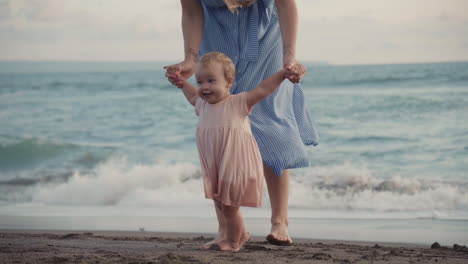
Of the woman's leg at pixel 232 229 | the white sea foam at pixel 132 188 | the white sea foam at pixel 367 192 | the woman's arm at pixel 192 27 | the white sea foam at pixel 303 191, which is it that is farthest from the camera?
the white sea foam at pixel 132 188

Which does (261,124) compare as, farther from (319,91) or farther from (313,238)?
(319,91)

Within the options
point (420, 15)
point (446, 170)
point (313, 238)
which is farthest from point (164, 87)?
point (313, 238)

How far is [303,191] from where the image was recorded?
690 cm

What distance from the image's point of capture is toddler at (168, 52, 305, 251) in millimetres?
3137

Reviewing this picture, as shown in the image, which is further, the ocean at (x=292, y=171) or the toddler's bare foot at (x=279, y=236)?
the ocean at (x=292, y=171)

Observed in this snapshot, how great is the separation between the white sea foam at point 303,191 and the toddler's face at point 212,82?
10.1ft

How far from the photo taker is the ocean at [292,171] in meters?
5.33

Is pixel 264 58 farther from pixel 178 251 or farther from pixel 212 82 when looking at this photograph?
pixel 178 251

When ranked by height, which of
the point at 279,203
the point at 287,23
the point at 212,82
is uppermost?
the point at 287,23

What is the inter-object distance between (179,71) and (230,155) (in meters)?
0.54

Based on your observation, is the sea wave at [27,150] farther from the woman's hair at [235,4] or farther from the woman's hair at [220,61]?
the woman's hair at [220,61]

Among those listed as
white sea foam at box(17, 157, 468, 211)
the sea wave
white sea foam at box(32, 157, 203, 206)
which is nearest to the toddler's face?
white sea foam at box(17, 157, 468, 211)

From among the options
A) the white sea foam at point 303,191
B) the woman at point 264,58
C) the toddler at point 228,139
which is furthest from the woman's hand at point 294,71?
the white sea foam at point 303,191

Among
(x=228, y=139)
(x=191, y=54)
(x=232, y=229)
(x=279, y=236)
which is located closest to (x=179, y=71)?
(x=191, y=54)
